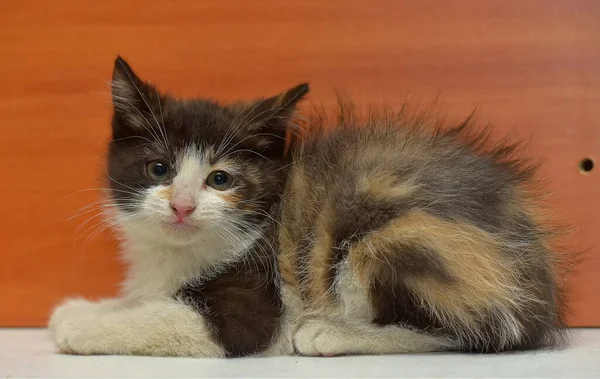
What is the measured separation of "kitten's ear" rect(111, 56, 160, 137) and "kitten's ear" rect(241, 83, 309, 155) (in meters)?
0.24

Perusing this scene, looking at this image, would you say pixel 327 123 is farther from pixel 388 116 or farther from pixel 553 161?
pixel 553 161

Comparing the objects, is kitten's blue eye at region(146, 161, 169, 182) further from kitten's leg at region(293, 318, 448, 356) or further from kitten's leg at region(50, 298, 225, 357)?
kitten's leg at region(293, 318, 448, 356)

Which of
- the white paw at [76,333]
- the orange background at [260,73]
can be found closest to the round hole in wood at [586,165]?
the orange background at [260,73]

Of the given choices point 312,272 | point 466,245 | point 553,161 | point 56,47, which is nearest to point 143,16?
point 56,47

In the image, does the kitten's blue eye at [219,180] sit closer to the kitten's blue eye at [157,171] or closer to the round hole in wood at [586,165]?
the kitten's blue eye at [157,171]

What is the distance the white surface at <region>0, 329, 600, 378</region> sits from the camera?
1182 mm

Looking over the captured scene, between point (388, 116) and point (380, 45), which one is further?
point (380, 45)

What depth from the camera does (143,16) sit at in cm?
191

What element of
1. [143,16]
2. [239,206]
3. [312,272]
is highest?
[143,16]

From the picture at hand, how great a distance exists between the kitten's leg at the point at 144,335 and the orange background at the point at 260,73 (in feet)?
2.01

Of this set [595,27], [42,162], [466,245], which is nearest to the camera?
[466,245]

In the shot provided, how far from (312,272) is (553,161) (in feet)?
2.94

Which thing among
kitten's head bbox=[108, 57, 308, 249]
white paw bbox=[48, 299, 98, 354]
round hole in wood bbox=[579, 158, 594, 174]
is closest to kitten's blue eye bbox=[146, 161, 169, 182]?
kitten's head bbox=[108, 57, 308, 249]

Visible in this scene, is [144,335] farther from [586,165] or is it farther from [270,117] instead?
[586,165]
